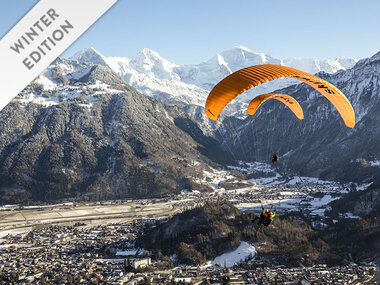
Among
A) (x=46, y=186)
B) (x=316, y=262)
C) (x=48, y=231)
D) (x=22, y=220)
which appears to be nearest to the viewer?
A: (x=316, y=262)

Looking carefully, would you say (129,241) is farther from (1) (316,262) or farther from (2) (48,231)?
(1) (316,262)

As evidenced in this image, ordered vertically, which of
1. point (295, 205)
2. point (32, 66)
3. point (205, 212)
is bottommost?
point (295, 205)

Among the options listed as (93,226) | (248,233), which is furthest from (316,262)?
(93,226)

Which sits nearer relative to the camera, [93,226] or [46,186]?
[93,226]

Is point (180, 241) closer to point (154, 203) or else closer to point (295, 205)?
point (295, 205)

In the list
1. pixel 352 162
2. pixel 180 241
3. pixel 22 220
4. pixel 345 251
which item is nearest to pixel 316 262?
pixel 345 251

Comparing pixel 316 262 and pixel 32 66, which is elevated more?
pixel 32 66

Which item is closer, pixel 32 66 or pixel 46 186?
pixel 32 66

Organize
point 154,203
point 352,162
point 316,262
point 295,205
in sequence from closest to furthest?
point 316,262, point 295,205, point 154,203, point 352,162

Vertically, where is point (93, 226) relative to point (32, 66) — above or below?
below
